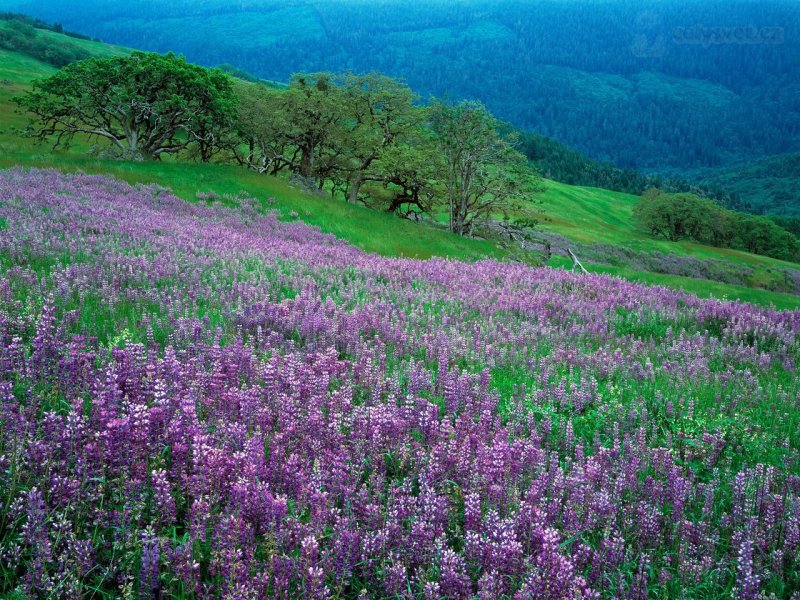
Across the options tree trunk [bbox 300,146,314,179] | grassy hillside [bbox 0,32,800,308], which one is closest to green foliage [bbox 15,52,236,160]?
grassy hillside [bbox 0,32,800,308]

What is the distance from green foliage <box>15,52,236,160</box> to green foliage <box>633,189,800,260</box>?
379 feet

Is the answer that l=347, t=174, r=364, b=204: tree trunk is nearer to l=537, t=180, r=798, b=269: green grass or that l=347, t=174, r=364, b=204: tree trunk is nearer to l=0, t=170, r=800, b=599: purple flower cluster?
l=537, t=180, r=798, b=269: green grass

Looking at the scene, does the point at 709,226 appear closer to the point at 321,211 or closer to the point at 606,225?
the point at 606,225

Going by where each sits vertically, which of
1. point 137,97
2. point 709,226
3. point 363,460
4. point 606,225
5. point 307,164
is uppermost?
point 709,226

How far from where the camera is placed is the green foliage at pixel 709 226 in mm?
124750

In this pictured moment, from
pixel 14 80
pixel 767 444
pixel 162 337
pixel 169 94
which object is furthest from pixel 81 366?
pixel 14 80

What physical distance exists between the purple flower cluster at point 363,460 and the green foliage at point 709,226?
432 feet

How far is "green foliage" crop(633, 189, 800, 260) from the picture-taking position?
12475 cm

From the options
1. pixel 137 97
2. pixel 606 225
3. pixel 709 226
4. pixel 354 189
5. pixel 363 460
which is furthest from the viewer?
pixel 606 225

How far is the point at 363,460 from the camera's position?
12.8 ft

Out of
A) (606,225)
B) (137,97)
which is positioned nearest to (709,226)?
(606,225)

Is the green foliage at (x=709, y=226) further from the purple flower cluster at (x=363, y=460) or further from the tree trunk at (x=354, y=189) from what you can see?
the purple flower cluster at (x=363, y=460)

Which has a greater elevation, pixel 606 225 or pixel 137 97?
pixel 606 225

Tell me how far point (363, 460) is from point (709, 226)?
14336 cm
